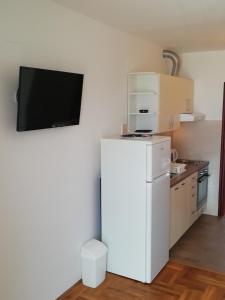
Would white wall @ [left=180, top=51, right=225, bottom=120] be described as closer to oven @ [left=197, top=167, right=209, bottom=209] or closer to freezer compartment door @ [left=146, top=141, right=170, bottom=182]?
oven @ [left=197, top=167, right=209, bottom=209]

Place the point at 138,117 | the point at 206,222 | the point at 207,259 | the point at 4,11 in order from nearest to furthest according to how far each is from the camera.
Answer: the point at 4,11
the point at 207,259
the point at 138,117
the point at 206,222

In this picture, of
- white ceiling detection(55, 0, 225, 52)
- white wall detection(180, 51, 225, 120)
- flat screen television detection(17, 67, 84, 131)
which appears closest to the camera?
flat screen television detection(17, 67, 84, 131)

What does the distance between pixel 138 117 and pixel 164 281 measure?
1900 mm

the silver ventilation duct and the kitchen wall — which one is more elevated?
the silver ventilation duct

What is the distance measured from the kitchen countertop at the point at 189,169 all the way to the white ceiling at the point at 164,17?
1.67 m

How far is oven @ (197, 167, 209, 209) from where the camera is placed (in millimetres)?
4672

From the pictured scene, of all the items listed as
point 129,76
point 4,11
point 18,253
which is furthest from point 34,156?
point 129,76

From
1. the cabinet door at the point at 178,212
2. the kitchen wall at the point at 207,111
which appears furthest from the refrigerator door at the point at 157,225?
the kitchen wall at the point at 207,111

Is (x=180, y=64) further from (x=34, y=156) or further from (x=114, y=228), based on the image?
(x=34, y=156)

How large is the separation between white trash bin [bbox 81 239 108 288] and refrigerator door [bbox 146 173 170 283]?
436 mm

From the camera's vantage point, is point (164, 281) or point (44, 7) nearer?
point (44, 7)

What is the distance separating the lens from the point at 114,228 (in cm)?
330

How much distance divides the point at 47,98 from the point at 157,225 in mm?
1655

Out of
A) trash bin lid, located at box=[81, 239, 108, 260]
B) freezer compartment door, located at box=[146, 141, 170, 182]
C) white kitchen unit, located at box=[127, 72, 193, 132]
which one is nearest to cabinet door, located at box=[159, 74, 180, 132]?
white kitchen unit, located at box=[127, 72, 193, 132]
